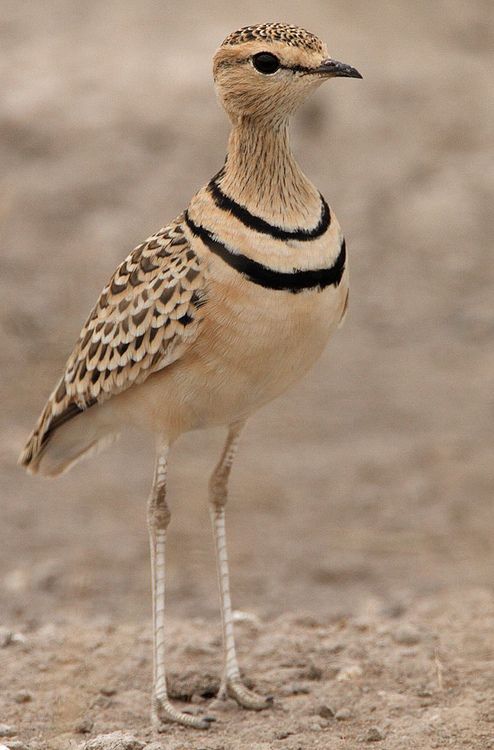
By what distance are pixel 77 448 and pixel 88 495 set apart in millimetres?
2071

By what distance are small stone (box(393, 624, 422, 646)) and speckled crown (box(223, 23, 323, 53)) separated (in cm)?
244

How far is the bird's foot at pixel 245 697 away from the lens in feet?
16.0

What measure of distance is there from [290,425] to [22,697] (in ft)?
11.6

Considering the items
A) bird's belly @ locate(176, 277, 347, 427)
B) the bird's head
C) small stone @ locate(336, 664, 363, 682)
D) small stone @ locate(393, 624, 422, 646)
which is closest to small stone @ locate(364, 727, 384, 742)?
small stone @ locate(336, 664, 363, 682)

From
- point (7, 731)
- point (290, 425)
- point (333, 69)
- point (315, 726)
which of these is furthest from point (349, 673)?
point (290, 425)

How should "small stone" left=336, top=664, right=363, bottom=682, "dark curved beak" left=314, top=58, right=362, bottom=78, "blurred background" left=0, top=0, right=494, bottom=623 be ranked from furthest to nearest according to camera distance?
1. "blurred background" left=0, top=0, right=494, bottom=623
2. "small stone" left=336, top=664, right=363, bottom=682
3. "dark curved beak" left=314, top=58, right=362, bottom=78

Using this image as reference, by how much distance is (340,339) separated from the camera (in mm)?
9078

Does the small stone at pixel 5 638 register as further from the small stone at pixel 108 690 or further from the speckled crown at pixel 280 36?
the speckled crown at pixel 280 36

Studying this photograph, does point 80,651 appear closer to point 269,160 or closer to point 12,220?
point 269,160

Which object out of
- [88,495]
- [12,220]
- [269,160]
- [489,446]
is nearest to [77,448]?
[269,160]

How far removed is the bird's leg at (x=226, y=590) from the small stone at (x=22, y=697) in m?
0.68

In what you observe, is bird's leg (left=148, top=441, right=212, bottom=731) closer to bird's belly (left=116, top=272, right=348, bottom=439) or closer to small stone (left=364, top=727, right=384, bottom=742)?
bird's belly (left=116, top=272, right=348, bottom=439)

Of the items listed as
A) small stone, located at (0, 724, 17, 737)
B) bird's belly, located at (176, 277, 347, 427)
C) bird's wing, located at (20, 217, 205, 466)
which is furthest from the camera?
small stone, located at (0, 724, 17, 737)

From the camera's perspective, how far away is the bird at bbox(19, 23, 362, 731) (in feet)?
14.1
